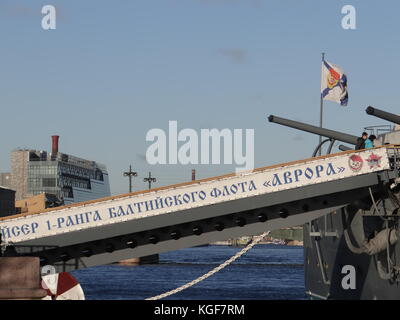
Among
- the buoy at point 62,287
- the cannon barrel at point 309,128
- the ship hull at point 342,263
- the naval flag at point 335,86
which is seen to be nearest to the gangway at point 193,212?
the ship hull at point 342,263

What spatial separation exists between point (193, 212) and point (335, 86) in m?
15.3

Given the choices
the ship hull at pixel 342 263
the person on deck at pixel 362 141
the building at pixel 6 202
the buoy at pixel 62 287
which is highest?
the person on deck at pixel 362 141

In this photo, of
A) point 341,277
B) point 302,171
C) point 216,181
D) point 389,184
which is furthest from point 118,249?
point 341,277

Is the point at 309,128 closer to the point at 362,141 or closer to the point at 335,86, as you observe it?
the point at 335,86

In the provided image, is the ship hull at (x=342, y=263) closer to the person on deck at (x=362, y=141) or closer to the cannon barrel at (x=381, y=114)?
the person on deck at (x=362, y=141)

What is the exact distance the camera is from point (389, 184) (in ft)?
111

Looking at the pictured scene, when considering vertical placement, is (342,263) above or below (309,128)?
below

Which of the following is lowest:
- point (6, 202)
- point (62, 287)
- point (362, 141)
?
point (62, 287)

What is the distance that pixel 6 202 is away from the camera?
539 feet

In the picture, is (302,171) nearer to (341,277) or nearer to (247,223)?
(247,223)

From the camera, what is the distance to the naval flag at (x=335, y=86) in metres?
44.0

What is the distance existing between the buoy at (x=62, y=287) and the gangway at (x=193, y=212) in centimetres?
2325

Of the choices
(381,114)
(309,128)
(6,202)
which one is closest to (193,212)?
(381,114)
